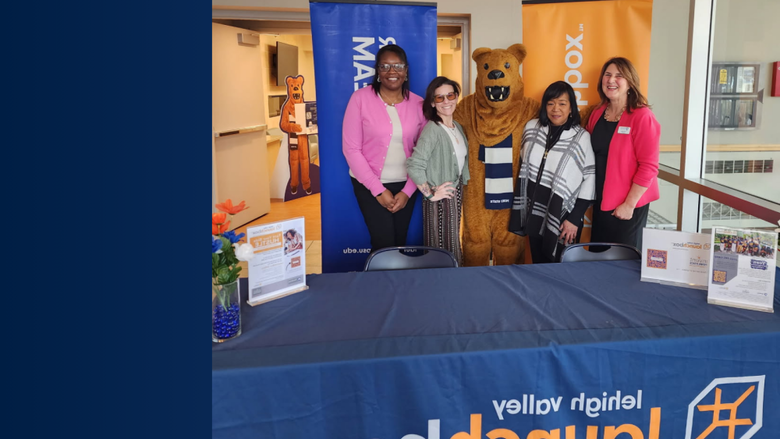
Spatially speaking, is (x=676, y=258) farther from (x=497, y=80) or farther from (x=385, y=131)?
(x=385, y=131)

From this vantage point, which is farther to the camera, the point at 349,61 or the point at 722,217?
the point at 722,217

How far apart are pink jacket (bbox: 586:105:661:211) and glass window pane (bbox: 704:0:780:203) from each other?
84 cm

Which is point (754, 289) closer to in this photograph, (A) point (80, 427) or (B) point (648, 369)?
(B) point (648, 369)

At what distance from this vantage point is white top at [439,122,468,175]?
301 cm

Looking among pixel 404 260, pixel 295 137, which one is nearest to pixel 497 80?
pixel 404 260

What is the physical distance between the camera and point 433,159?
9.84 feet

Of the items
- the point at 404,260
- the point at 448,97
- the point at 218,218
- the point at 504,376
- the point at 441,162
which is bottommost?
the point at 504,376

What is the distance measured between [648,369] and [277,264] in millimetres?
1197

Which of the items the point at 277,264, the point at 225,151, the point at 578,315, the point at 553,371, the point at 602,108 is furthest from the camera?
the point at 225,151

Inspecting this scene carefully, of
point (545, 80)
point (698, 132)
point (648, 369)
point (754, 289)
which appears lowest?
point (648, 369)

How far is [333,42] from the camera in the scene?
10.6ft

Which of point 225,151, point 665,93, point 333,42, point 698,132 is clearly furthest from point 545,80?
point 225,151

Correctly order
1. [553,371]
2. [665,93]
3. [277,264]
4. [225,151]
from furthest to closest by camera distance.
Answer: [225,151]
[665,93]
[277,264]
[553,371]

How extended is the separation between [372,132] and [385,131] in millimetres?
79
